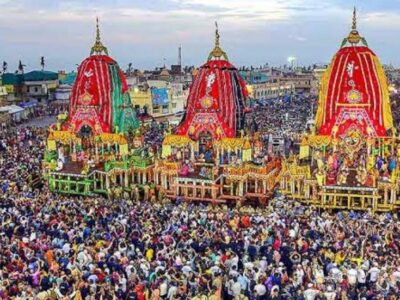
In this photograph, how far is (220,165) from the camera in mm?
29547

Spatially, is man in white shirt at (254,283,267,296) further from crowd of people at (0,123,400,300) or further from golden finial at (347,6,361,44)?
golden finial at (347,6,361,44)

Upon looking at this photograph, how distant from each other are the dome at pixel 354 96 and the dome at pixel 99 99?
10.3m

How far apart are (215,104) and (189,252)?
1340 cm

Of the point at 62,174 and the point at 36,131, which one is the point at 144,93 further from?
the point at 62,174

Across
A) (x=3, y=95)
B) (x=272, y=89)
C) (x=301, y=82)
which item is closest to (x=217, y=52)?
Result: (x=3, y=95)

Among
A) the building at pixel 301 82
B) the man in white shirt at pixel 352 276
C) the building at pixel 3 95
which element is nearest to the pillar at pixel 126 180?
the man in white shirt at pixel 352 276

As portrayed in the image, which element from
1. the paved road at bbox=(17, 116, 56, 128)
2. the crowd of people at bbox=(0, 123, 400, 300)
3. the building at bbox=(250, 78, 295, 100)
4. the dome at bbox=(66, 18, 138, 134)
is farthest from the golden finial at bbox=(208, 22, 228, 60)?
the building at bbox=(250, 78, 295, 100)

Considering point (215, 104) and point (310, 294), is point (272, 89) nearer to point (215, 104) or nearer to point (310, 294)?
point (215, 104)

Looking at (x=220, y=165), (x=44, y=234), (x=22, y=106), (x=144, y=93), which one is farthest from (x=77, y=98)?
(x=22, y=106)

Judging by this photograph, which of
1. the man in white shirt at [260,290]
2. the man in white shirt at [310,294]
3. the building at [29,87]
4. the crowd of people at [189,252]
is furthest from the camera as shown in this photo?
the building at [29,87]

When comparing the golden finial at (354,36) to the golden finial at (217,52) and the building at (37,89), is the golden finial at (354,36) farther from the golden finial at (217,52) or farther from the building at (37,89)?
the building at (37,89)

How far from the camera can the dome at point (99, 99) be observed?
31.9 m

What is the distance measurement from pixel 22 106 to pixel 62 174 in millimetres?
40038

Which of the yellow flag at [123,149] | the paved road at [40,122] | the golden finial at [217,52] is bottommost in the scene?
the paved road at [40,122]
